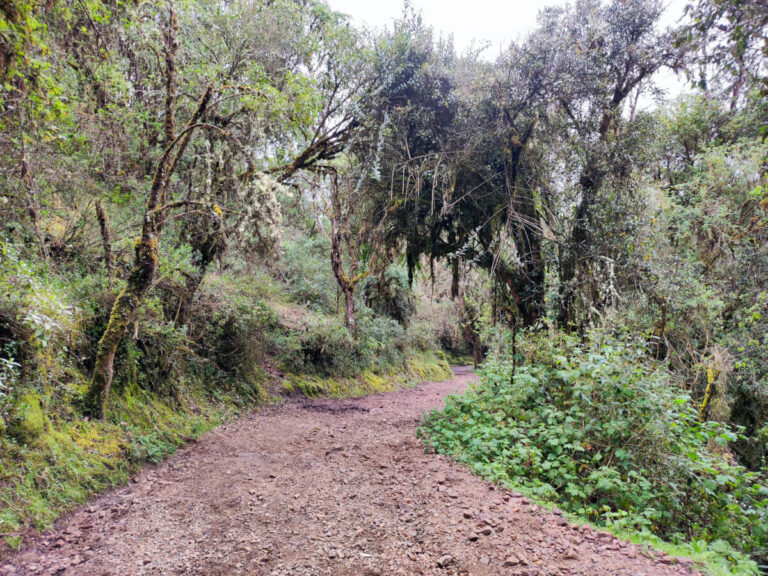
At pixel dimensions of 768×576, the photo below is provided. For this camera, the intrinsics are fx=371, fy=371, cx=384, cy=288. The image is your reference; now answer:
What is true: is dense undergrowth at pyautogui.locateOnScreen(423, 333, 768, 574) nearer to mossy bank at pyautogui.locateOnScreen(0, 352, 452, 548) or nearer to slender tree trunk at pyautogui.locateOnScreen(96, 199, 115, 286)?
mossy bank at pyautogui.locateOnScreen(0, 352, 452, 548)

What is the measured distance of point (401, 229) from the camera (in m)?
9.61

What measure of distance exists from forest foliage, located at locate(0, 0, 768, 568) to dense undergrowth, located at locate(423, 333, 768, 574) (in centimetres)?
4

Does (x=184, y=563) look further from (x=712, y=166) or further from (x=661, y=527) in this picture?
(x=712, y=166)

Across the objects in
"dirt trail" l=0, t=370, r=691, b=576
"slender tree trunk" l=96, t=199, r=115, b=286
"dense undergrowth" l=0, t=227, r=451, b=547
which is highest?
"slender tree trunk" l=96, t=199, r=115, b=286

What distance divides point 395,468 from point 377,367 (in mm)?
9926

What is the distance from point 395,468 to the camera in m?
4.90

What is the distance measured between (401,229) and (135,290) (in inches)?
237

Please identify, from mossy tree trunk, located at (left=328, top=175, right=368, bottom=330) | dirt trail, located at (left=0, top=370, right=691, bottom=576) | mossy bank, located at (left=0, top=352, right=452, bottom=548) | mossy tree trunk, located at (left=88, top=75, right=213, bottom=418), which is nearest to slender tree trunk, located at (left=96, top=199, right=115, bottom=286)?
mossy tree trunk, located at (left=88, top=75, right=213, bottom=418)

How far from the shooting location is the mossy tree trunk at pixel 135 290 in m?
5.17

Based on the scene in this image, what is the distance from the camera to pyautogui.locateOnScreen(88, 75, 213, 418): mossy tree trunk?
5.17 meters

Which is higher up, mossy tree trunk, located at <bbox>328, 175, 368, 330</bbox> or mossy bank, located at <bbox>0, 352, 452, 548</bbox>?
mossy tree trunk, located at <bbox>328, 175, 368, 330</bbox>

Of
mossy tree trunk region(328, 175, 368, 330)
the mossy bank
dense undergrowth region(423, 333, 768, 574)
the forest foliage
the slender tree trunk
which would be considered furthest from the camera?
mossy tree trunk region(328, 175, 368, 330)

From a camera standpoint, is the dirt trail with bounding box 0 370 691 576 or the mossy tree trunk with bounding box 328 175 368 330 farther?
the mossy tree trunk with bounding box 328 175 368 330

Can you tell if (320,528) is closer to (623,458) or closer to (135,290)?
(623,458)
